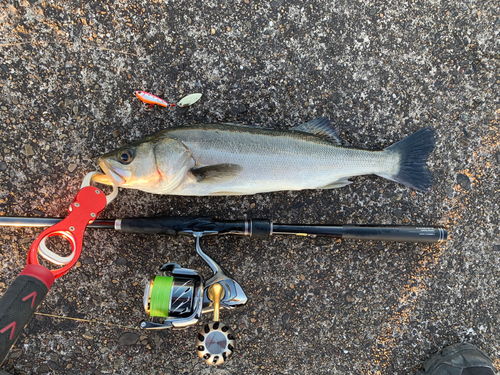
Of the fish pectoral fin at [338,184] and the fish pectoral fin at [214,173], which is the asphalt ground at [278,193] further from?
the fish pectoral fin at [214,173]

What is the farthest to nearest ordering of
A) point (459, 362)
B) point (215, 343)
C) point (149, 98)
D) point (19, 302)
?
point (459, 362), point (149, 98), point (215, 343), point (19, 302)

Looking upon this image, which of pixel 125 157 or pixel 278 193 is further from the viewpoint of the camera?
pixel 278 193

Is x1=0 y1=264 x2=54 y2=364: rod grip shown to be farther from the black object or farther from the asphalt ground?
the black object

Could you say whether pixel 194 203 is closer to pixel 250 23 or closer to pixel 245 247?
pixel 245 247

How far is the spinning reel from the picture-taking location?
1926mm

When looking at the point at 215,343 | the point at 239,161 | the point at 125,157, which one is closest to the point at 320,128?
the point at 239,161

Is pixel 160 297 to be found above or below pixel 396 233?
below

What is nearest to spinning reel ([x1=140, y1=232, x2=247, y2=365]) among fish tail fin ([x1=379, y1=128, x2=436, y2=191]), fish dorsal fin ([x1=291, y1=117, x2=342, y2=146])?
fish dorsal fin ([x1=291, y1=117, x2=342, y2=146])

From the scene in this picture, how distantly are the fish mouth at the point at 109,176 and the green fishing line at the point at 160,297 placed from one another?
0.75 m

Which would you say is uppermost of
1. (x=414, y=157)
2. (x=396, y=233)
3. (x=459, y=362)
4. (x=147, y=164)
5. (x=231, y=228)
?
(x=414, y=157)

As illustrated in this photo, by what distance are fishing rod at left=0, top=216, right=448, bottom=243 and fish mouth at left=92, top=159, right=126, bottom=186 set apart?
1.02 feet

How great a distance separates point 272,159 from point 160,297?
4.16 feet

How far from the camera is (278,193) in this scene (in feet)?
8.45

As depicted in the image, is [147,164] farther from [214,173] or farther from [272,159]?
[272,159]
